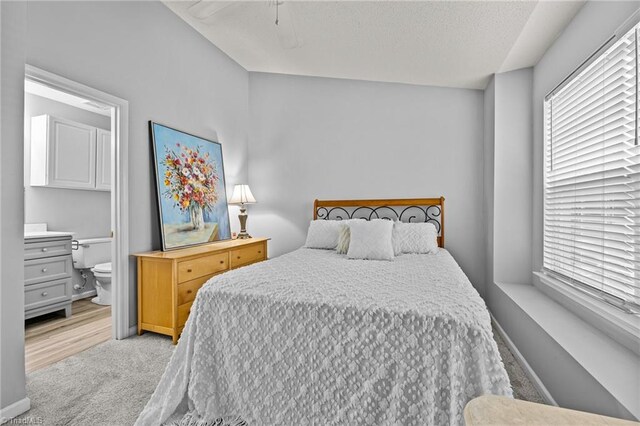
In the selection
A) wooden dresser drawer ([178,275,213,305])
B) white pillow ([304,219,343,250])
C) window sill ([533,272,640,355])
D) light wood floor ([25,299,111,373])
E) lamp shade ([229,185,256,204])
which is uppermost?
lamp shade ([229,185,256,204])

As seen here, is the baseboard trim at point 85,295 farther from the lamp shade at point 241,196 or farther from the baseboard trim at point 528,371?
the baseboard trim at point 528,371

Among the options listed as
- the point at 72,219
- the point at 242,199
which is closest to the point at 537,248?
the point at 242,199

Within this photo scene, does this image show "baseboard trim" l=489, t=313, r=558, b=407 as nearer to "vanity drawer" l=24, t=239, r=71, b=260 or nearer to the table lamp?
the table lamp

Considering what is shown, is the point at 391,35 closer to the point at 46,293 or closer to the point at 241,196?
the point at 241,196

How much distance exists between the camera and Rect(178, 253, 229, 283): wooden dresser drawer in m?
2.71

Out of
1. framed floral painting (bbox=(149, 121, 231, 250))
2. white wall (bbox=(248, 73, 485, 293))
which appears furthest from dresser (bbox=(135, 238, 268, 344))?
white wall (bbox=(248, 73, 485, 293))

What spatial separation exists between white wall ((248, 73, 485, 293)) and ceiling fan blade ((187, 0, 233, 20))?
77.5 inches

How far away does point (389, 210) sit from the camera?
391 centimetres

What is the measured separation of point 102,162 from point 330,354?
434 centimetres

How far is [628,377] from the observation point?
137 cm

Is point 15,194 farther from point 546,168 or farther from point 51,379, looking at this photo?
point 546,168

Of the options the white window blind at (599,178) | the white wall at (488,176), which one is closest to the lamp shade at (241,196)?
the white wall at (488,176)

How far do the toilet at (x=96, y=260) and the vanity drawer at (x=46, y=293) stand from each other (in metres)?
0.33

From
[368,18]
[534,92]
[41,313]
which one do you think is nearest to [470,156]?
[534,92]
